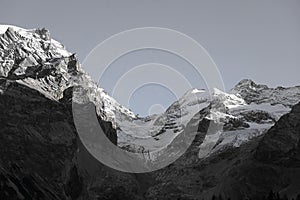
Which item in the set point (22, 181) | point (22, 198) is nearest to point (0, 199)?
point (22, 198)

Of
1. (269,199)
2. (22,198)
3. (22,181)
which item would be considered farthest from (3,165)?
(269,199)

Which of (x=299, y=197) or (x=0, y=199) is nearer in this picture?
(x=0, y=199)

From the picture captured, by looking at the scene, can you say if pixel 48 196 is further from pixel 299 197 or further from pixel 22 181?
pixel 299 197

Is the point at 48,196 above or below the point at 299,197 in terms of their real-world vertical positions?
below

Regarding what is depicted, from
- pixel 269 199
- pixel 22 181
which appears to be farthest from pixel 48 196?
pixel 269 199

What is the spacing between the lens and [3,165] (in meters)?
194

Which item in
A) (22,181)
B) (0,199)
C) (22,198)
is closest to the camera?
(0,199)

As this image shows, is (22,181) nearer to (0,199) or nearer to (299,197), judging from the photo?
(0,199)

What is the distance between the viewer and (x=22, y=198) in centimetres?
17350

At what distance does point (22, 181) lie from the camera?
189 m

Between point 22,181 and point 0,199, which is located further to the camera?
point 22,181

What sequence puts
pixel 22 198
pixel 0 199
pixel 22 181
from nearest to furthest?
1. pixel 0 199
2. pixel 22 198
3. pixel 22 181

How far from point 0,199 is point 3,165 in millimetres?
36045

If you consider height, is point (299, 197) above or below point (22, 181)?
above
